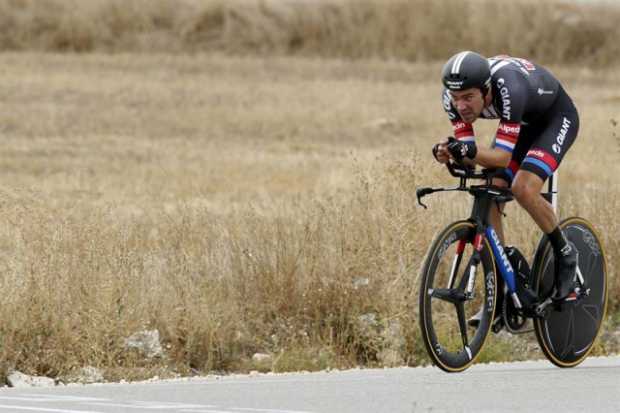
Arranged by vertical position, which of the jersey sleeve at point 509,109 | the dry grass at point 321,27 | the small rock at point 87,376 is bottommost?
the dry grass at point 321,27

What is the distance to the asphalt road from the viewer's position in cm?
870

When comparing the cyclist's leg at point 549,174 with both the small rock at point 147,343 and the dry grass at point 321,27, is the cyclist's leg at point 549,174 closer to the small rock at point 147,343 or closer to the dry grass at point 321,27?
the small rock at point 147,343

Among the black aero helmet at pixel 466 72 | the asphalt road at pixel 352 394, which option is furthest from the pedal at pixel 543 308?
the black aero helmet at pixel 466 72

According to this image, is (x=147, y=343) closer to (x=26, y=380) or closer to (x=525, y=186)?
(x=26, y=380)

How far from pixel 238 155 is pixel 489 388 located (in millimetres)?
15008

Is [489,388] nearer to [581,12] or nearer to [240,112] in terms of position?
[240,112]

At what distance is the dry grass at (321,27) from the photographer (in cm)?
3800

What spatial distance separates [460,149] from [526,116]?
3.34 feet

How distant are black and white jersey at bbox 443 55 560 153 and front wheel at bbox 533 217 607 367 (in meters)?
0.85

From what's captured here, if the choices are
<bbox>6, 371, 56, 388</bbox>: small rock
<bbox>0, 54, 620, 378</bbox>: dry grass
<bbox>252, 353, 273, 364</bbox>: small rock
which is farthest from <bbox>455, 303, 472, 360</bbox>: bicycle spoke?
<bbox>6, 371, 56, 388</bbox>: small rock

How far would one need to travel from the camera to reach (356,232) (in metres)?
12.8

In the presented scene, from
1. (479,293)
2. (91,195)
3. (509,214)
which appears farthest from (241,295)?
(91,195)

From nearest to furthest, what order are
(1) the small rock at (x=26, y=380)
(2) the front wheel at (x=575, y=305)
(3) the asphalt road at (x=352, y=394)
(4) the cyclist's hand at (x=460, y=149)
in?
(3) the asphalt road at (x=352, y=394) < (4) the cyclist's hand at (x=460, y=149) < (1) the small rock at (x=26, y=380) < (2) the front wheel at (x=575, y=305)

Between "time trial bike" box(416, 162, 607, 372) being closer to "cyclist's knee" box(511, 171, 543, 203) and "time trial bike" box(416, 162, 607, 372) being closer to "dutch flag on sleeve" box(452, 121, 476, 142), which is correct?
"cyclist's knee" box(511, 171, 543, 203)
